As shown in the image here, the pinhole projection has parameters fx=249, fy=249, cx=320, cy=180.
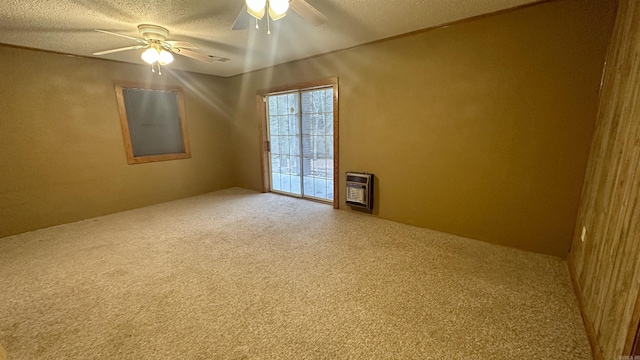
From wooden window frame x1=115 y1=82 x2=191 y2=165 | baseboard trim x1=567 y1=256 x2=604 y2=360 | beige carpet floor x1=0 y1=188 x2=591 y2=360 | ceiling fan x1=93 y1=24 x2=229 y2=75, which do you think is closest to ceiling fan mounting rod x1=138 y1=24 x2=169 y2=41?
ceiling fan x1=93 y1=24 x2=229 y2=75

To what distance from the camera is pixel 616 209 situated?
4.71 ft

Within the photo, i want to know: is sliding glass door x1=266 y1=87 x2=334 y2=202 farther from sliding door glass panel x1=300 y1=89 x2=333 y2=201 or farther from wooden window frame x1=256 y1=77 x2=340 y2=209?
wooden window frame x1=256 y1=77 x2=340 y2=209

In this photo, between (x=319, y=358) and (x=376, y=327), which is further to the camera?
(x=376, y=327)

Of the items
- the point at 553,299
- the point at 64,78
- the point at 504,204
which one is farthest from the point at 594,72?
the point at 64,78

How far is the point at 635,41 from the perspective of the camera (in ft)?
4.99

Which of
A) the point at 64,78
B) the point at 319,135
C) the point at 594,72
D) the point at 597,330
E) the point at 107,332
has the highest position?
the point at 64,78

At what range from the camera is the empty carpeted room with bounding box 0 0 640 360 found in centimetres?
152

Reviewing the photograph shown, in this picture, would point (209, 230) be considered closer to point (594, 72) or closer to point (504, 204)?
point (504, 204)

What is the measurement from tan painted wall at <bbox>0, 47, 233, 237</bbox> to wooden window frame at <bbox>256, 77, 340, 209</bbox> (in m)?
1.46

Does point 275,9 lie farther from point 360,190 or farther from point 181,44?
point 360,190

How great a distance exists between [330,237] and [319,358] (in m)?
1.57

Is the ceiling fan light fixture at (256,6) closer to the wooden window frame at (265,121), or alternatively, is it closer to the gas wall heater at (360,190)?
the wooden window frame at (265,121)

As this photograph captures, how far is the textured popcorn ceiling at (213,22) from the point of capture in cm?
213

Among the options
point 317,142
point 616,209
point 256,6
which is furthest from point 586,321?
point 317,142
